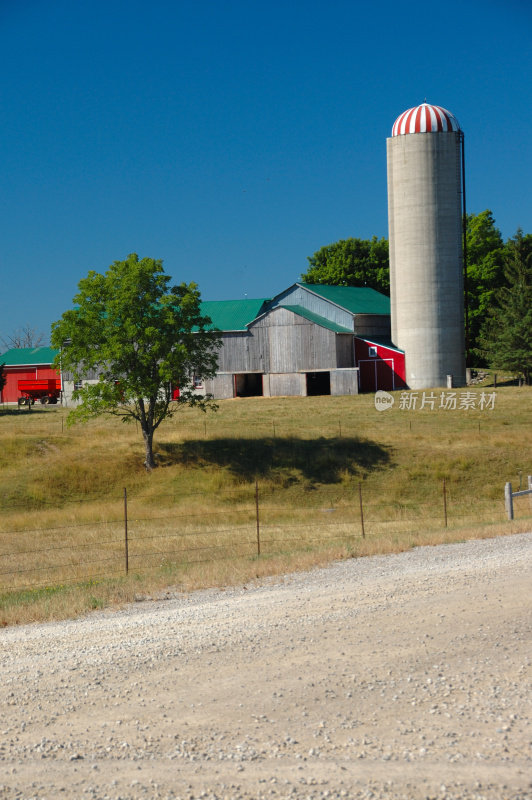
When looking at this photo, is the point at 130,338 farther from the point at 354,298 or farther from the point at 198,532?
the point at 354,298

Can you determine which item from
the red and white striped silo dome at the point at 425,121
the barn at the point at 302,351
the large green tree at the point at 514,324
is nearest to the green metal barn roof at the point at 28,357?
the barn at the point at 302,351

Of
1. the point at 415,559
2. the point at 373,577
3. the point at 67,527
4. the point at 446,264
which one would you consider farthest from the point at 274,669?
the point at 446,264

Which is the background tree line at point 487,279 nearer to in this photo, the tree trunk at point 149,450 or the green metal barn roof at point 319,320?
the green metal barn roof at point 319,320

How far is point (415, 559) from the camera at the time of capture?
17062 millimetres

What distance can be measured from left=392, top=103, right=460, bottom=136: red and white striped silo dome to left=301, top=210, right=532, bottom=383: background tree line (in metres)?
14.8

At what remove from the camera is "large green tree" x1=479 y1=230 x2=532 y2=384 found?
6544 cm

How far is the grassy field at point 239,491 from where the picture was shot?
765 inches

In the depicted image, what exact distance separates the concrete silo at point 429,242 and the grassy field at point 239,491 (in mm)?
9944

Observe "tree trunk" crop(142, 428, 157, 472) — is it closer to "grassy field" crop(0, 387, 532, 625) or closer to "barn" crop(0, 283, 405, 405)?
"grassy field" crop(0, 387, 532, 625)

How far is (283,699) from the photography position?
8672mm

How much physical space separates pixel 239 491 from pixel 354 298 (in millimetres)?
37146

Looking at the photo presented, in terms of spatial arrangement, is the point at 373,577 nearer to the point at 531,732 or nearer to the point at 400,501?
the point at 531,732

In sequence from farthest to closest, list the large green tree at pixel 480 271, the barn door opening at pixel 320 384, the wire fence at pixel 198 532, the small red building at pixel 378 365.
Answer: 1. the large green tree at pixel 480 271
2. the barn door opening at pixel 320 384
3. the small red building at pixel 378 365
4. the wire fence at pixel 198 532

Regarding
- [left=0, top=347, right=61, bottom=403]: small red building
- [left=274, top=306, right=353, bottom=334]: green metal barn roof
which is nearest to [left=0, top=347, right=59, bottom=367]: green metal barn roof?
[left=0, top=347, right=61, bottom=403]: small red building
